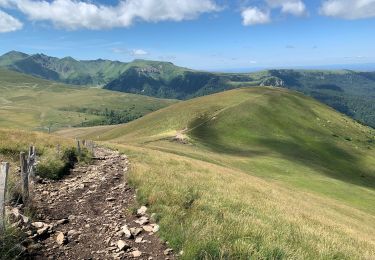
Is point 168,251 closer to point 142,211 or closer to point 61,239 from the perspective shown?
point 61,239

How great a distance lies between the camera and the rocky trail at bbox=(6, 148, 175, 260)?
33.0 ft

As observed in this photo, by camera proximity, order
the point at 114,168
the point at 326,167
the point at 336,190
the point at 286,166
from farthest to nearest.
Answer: the point at 326,167, the point at 286,166, the point at 336,190, the point at 114,168

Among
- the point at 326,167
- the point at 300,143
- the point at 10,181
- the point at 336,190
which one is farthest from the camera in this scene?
the point at 300,143

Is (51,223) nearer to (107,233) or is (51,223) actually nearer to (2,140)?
(107,233)

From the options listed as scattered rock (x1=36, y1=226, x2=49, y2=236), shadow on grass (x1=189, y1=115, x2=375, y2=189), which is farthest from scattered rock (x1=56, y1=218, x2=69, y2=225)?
shadow on grass (x1=189, y1=115, x2=375, y2=189)

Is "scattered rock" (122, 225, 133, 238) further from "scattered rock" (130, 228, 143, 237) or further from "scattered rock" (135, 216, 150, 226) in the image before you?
"scattered rock" (135, 216, 150, 226)

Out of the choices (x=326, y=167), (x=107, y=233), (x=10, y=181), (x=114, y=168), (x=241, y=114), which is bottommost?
(x=326, y=167)

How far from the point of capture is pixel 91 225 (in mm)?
12305

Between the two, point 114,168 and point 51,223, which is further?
point 114,168

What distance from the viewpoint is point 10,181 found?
1339 centimetres

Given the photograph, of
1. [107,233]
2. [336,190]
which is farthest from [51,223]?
[336,190]

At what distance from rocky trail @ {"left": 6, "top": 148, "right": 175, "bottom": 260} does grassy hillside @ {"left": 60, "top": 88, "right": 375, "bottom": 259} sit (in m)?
0.71

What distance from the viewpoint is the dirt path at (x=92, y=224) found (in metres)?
10.1

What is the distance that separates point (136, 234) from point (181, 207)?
258 cm
